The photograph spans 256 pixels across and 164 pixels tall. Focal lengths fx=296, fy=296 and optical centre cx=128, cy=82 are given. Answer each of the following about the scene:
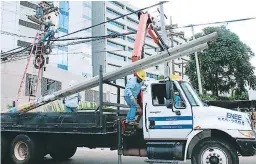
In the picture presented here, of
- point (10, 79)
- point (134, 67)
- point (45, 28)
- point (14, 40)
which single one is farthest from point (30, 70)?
point (14, 40)

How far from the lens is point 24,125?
8016mm

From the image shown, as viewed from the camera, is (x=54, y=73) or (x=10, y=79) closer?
(x=10, y=79)

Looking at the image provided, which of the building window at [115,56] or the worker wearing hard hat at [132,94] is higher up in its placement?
the building window at [115,56]

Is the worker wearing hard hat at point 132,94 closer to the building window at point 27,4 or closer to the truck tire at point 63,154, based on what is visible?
the truck tire at point 63,154

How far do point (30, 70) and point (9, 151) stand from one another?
14779mm

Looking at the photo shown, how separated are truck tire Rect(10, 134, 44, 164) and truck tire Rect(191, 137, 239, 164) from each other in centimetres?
408

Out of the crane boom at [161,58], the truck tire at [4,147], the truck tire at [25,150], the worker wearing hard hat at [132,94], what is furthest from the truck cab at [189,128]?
the truck tire at [4,147]

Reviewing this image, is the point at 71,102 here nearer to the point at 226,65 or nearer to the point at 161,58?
the point at 161,58

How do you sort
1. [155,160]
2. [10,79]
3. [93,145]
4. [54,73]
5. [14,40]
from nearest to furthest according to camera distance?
[155,160], [93,145], [10,79], [54,73], [14,40]

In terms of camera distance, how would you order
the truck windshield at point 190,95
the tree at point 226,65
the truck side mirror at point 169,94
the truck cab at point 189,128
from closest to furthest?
the truck cab at point 189,128, the truck side mirror at point 169,94, the truck windshield at point 190,95, the tree at point 226,65

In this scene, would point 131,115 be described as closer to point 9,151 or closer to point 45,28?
point 9,151

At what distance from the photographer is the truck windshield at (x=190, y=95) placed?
6.73 metres

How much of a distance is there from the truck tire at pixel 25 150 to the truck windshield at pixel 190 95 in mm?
4167

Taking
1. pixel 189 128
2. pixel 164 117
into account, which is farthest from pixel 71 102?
pixel 189 128
